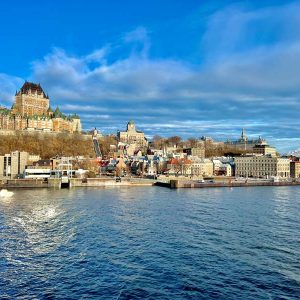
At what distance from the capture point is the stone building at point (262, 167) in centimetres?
10150

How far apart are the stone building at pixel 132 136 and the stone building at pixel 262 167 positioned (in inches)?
2357

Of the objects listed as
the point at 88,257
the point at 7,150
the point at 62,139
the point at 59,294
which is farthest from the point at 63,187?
the point at 59,294

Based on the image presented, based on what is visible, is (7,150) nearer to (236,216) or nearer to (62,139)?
(62,139)

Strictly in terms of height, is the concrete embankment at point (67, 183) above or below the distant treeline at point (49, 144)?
below

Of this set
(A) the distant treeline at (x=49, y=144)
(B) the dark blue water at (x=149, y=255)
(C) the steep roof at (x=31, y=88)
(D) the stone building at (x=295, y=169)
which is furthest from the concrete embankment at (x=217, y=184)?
(C) the steep roof at (x=31, y=88)

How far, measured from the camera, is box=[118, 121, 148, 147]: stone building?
162 meters

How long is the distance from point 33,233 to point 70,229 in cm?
242

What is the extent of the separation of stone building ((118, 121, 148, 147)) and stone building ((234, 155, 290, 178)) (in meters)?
59.9

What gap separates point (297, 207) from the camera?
38.3 meters

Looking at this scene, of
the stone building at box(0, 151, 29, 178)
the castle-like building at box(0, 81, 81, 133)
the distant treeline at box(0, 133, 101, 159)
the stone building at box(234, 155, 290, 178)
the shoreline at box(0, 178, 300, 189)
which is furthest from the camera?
the castle-like building at box(0, 81, 81, 133)

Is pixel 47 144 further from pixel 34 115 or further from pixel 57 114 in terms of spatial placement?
pixel 57 114

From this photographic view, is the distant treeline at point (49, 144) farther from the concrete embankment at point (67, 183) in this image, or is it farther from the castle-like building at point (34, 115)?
the concrete embankment at point (67, 183)

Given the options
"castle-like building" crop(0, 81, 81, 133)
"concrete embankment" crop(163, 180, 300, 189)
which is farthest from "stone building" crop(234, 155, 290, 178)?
"castle-like building" crop(0, 81, 81, 133)

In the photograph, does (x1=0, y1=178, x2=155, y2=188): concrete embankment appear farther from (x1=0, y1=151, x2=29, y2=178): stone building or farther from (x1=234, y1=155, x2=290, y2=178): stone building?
(x1=234, y1=155, x2=290, y2=178): stone building
